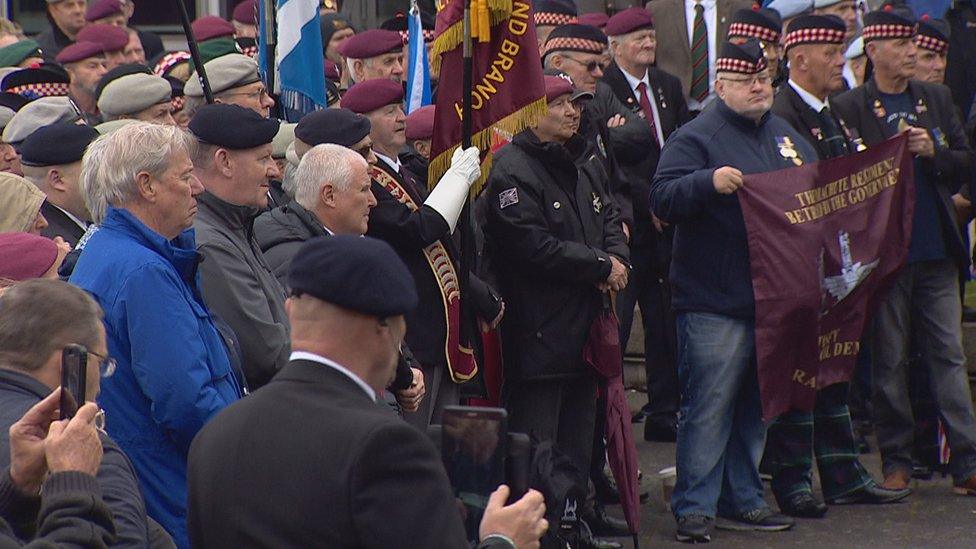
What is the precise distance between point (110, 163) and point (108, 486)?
59.8 inches

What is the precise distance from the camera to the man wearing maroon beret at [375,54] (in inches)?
346

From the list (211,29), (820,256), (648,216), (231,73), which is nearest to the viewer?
(231,73)

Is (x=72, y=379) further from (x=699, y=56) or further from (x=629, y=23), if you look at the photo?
(x=699, y=56)

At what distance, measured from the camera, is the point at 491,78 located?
708 cm

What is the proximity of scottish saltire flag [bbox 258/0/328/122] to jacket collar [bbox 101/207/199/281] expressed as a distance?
3.51 meters

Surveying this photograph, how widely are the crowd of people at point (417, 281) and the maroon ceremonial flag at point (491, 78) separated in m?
0.23

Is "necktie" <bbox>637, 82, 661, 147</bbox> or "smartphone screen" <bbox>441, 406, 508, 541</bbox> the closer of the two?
"smartphone screen" <bbox>441, 406, 508, 541</bbox>

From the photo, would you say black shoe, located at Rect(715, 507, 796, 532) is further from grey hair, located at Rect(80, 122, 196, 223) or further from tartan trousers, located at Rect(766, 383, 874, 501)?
grey hair, located at Rect(80, 122, 196, 223)

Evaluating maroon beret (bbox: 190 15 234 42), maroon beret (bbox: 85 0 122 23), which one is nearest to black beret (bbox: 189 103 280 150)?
maroon beret (bbox: 190 15 234 42)

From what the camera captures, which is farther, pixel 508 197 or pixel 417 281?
pixel 508 197

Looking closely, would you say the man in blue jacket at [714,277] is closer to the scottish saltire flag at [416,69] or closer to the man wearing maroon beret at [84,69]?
the scottish saltire flag at [416,69]

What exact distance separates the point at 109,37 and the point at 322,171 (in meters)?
4.16

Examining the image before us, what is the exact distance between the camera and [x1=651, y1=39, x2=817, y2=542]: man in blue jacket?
7.62 m

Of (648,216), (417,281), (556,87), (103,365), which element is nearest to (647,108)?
(648,216)
